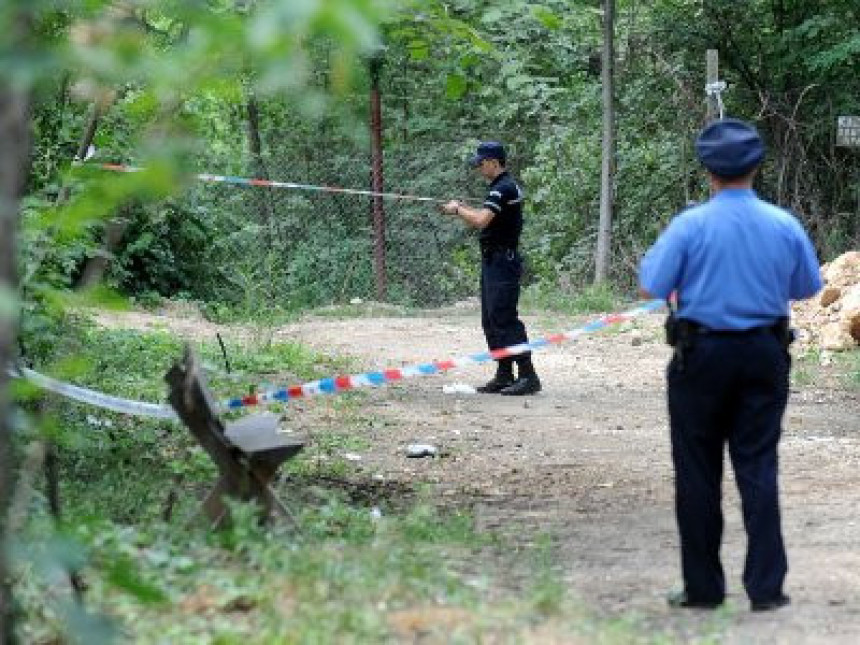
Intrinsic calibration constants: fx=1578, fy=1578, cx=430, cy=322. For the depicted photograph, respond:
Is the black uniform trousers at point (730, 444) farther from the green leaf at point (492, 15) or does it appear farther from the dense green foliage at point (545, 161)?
the dense green foliage at point (545, 161)

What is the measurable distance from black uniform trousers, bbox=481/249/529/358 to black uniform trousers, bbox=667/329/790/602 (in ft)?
18.6

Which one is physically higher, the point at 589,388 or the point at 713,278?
the point at 713,278

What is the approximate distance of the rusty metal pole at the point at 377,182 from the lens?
19.0 m

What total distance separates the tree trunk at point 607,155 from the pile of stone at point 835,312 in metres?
3.80

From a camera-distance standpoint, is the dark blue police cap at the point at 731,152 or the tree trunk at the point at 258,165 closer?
the dark blue police cap at the point at 731,152

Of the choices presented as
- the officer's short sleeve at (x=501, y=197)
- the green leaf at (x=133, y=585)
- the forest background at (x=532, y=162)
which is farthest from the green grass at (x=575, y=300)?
the green leaf at (x=133, y=585)

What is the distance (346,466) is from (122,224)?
2999 mm

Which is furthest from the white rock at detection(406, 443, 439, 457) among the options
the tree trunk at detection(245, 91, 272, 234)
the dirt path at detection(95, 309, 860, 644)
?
the tree trunk at detection(245, 91, 272, 234)

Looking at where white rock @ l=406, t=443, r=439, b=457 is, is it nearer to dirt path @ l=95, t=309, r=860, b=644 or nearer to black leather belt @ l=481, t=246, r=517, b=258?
dirt path @ l=95, t=309, r=860, b=644

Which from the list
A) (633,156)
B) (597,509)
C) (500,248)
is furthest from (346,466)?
(633,156)

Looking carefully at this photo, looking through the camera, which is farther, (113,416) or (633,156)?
(633,156)

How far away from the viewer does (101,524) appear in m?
5.12

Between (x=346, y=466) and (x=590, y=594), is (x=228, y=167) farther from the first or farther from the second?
(x=590, y=594)

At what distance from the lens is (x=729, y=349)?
544 centimetres
